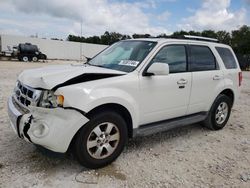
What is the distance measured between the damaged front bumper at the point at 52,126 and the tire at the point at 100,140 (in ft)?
0.45

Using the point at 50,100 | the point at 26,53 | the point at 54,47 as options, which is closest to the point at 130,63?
the point at 50,100

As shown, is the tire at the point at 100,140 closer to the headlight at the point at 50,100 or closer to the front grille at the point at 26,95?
the headlight at the point at 50,100

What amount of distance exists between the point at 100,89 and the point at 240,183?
2.14m

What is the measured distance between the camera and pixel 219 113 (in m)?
4.84

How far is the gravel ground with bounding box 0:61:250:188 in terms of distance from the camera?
9.23ft

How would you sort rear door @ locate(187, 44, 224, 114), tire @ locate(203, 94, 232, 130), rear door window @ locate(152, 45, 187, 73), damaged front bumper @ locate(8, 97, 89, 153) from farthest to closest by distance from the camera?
tire @ locate(203, 94, 232, 130)
rear door @ locate(187, 44, 224, 114)
rear door window @ locate(152, 45, 187, 73)
damaged front bumper @ locate(8, 97, 89, 153)

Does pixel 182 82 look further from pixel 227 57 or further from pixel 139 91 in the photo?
pixel 227 57

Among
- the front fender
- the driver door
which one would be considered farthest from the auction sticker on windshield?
the front fender

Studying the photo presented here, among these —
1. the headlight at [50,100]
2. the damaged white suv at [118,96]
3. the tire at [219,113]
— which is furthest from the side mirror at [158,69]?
the tire at [219,113]

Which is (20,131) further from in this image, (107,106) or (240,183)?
(240,183)

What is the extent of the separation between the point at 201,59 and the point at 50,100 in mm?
2910

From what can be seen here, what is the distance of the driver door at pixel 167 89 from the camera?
341 centimetres

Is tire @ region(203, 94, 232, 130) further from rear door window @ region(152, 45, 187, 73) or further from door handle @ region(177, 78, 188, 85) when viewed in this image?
rear door window @ region(152, 45, 187, 73)

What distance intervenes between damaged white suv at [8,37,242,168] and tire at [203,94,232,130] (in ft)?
0.08
